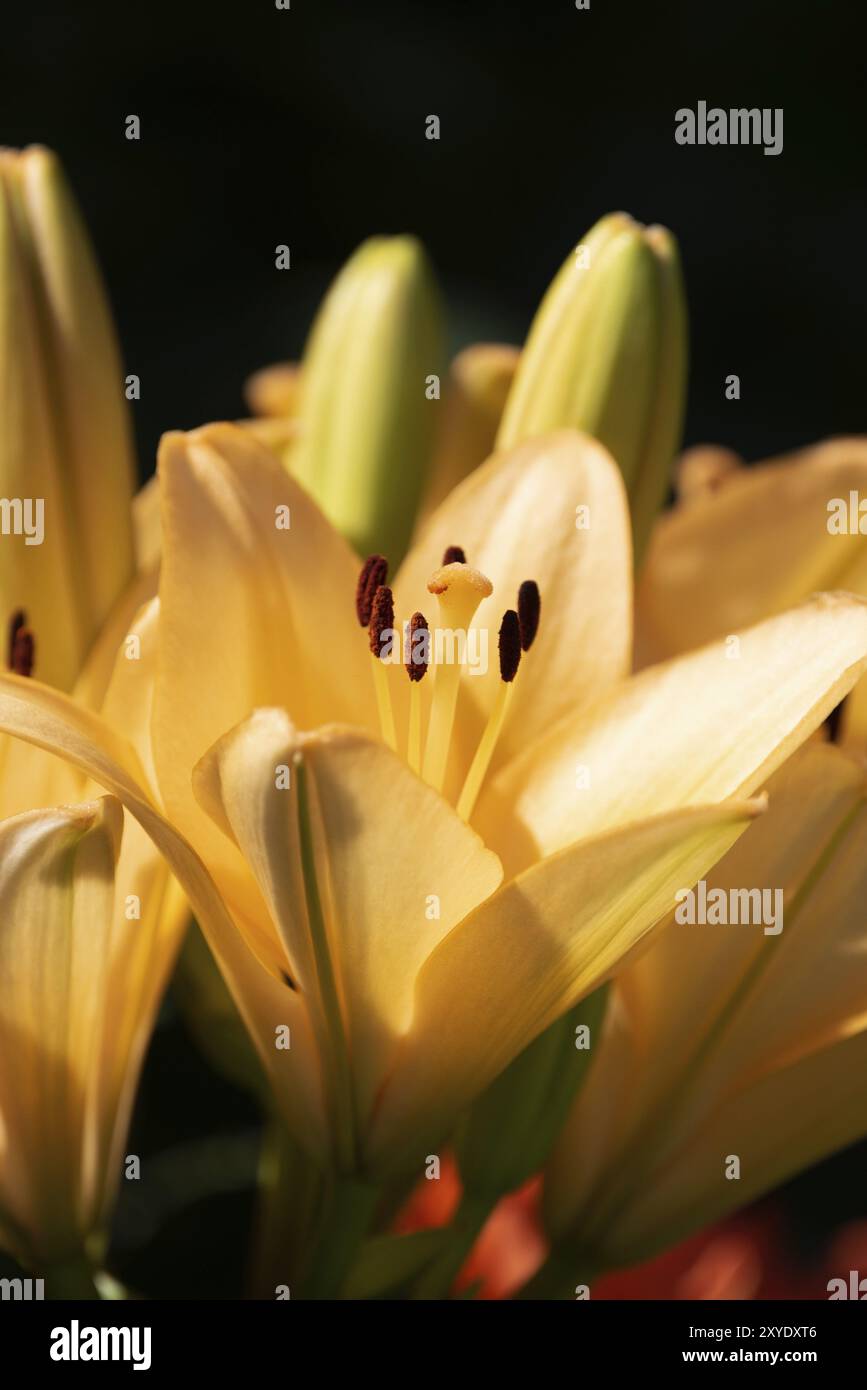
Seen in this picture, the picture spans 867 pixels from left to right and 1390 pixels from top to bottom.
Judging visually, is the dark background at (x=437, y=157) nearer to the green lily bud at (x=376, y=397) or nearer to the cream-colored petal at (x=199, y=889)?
the green lily bud at (x=376, y=397)

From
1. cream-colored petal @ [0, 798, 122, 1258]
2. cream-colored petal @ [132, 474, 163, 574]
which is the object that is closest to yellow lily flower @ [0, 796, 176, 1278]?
cream-colored petal @ [0, 798, 122, 1258]

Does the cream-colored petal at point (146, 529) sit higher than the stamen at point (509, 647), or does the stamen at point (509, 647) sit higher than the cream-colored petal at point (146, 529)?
the cream-colored petal at point (146, 529)

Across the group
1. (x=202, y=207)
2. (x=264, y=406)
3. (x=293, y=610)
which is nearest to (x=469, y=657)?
(x=293, y=610)

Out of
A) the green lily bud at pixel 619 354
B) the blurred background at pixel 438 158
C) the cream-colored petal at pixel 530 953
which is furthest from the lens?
the blurred background at pixel 438 158

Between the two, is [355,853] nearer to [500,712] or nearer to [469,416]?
[500,712]

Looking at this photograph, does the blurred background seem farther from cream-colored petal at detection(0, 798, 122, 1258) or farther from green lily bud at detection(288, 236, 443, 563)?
cream-colored petal at detection(0, 798, 122, 1258)

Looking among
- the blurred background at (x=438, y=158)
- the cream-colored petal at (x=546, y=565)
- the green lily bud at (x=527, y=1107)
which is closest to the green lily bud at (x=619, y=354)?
the cream-colored petal at (x=546, y=565)
